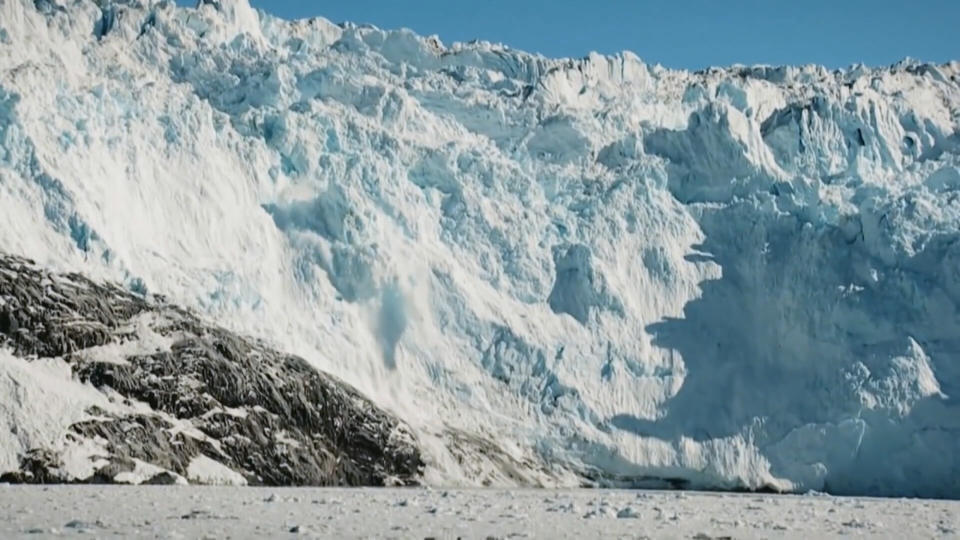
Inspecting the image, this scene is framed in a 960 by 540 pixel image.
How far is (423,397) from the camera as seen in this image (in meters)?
99.8

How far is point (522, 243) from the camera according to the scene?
366 feet

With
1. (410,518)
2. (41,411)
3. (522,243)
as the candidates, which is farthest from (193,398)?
(410,518)

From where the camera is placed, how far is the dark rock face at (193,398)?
75.8m

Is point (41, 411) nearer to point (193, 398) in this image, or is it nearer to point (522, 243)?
point (193, 398)

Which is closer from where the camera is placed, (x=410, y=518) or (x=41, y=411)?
(x=410, y=518)

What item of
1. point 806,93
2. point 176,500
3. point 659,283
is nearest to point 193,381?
point 176,500

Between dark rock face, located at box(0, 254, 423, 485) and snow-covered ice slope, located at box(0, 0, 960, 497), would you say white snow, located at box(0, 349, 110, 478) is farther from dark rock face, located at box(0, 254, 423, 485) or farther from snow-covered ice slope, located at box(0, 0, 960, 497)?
snow-covered ice slope, located at box(0, 0, 960, 497)

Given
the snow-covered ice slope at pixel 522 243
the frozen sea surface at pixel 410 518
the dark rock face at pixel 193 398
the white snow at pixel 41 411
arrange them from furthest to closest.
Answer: the snow-covered ice slope at pixel 522 243, the dark rock face at pixel 193 398, the white snow at pixel 41 411, the frozen sea surface at pixel 410 518

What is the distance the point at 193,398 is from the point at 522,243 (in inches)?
1544

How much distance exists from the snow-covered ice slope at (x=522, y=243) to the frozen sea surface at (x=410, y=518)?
3792 cm

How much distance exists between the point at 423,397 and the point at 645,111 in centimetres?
4517

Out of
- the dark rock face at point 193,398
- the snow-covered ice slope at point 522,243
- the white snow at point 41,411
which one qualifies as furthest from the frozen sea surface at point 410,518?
the snow-covered ice slope at point 522,243

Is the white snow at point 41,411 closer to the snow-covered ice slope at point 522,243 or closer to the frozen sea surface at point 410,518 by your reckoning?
the snow-covered ice slope at point 522,243

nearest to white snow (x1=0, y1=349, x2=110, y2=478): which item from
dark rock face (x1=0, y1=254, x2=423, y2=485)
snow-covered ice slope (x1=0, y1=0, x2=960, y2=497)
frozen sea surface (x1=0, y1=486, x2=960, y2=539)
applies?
dark rock face (x1=0, y1=254, x2=423, y2=485)
